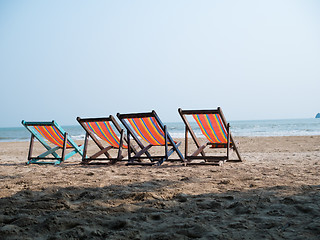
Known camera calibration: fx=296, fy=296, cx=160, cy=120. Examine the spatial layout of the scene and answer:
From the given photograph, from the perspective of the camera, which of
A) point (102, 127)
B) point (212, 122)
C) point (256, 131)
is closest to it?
point (212, 122)

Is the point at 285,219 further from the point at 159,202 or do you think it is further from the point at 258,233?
the point at 159,202

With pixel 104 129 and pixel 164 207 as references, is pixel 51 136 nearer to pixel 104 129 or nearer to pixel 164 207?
pixel 104 129

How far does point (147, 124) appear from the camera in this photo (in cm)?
538

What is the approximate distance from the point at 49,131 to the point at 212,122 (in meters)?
3.37

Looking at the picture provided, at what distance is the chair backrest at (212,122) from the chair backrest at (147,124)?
0.51 metres

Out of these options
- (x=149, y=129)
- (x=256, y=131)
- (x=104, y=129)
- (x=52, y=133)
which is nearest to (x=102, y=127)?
(x=104, y=129)

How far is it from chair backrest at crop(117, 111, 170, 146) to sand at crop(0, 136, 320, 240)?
1536 mm

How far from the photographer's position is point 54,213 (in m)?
2.35

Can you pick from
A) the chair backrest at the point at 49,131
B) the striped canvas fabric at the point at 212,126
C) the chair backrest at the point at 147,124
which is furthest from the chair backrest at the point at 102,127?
the striped canvas fabric at the point at 212,126

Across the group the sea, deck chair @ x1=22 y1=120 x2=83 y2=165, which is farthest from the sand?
the sea

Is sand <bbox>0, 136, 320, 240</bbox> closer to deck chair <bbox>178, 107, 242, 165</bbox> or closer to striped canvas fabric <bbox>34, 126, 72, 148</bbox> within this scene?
deck chair <bbox>178, 107, 242, 165</bbox>

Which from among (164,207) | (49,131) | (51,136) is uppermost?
(49,131)

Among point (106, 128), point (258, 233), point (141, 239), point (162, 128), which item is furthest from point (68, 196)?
point (106, 128)

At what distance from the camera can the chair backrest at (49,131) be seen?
600cm
